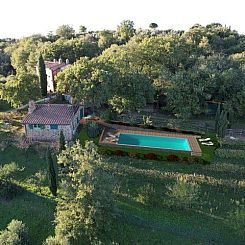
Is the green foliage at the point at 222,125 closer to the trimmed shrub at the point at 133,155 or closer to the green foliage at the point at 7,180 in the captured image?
the trimmed shrub at the point at 133,155

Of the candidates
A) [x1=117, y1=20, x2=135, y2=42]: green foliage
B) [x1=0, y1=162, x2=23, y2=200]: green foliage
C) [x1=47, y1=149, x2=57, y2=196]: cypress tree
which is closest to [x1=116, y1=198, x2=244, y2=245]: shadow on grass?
[x1=47, y1=149, x2=57, y2=196]: cypress tree

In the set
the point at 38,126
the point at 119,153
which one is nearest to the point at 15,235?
the point at 119,153

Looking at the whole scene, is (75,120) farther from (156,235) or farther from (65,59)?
(65,59)

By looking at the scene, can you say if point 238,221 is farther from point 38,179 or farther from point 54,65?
point 54,65

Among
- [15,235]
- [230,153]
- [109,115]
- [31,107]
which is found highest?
[31,107]

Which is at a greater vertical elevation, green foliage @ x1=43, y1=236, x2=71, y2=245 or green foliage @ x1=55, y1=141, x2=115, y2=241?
green foliage @ x1=55, y1=141, x2=115, y2=241

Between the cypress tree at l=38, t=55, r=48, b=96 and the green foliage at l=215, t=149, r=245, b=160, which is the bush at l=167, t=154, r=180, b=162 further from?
the cypress tree at l=38, t=55, r=48, b=96

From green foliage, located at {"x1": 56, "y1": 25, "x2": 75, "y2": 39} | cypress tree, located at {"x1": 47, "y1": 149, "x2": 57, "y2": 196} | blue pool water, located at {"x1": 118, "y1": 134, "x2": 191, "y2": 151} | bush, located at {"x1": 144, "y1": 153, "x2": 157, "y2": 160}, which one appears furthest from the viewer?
green foliage, located at {"x1": 56, "y1": 25, "x2": 75, "y2": 39}
